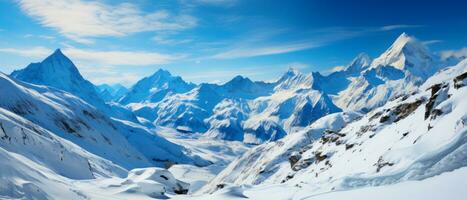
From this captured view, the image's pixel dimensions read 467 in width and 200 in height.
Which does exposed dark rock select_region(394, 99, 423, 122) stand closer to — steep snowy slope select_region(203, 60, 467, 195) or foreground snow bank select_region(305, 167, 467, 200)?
steep snowy slope select_region(203, 60, 467, 195)

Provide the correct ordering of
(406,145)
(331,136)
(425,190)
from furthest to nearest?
(331,136)
(406,145)
(425,190)

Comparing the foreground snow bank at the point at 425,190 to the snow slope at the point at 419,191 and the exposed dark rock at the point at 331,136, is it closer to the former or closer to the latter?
the snow slope at the point at 419,191

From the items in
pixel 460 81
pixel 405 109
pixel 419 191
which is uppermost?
pixel 405 109

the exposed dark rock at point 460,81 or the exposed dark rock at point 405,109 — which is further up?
the exposed dark rock at point 405,109

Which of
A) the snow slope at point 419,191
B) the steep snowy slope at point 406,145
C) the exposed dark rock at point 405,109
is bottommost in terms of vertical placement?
the snow slope at point 419,191

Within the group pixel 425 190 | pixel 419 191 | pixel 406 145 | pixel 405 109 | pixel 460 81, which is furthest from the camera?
pixel 405 109

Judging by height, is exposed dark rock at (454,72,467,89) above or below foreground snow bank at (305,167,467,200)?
above

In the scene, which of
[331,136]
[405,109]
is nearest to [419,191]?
[405,109]

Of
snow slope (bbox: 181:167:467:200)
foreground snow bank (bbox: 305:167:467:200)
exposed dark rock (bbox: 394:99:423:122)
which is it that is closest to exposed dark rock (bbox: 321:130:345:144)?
exposed dark rock (bbox: 394:99:423:122)

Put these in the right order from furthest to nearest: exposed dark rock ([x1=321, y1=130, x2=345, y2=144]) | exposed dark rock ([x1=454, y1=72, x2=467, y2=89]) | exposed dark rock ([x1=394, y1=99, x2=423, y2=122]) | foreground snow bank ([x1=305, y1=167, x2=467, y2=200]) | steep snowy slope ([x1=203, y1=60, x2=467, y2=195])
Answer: exposed dark rock ([x1=321, y1=130, x2=345, y2=144]) → exposed dark rock ([x1=394, y1=99, x2=423, y2=122]) → exposed dark rock ([x1=454, y1=72, x2=467, y2=89]) → steep snowy slope ([x1=203, y1=60, x2=467, y2=195]) → foreground snow bank ([x1=305, y1=167, x2=467, y2=200])

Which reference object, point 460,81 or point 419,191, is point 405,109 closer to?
point 460,81

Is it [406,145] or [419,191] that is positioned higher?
[406,145]

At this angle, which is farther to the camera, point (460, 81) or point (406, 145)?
point (406, 145)

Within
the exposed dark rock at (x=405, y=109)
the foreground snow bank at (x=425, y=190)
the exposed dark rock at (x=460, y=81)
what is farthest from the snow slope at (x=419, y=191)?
the exposed dark rock at (x=405, y=109)
